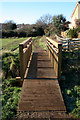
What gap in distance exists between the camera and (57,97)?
155 inches

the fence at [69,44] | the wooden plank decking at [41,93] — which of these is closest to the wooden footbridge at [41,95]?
the wooden plank decking at [41,93]

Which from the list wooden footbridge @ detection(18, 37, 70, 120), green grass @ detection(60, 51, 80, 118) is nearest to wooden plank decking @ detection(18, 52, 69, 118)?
wooden footbridge @ detection(18, 37, 70, 120)

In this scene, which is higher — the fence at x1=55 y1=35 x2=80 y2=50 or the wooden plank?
the fence at x1=55 y1=35 x2=80 y2=50

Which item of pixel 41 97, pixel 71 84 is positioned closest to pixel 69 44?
pixel 71 84

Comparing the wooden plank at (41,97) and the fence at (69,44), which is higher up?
the fence at (69,44)

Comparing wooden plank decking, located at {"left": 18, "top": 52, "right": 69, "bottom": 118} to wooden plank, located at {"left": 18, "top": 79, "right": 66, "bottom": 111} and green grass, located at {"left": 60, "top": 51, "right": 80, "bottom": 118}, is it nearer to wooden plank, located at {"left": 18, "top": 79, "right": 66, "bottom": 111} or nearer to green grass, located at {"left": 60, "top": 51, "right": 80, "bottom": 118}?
wooden plank, located at {"left": 18, "top": 79, "right": 66, "bottom": 111}

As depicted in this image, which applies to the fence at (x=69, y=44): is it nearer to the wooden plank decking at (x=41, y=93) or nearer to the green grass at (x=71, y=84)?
the green grass at (x=71, y=84)

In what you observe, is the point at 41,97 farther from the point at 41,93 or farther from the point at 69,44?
the point at 69,44

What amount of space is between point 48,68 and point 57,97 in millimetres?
Result: 2195

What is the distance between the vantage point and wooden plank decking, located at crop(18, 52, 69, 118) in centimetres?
358

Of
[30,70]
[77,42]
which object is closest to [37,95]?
[30,70]

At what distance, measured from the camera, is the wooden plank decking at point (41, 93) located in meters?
3.58

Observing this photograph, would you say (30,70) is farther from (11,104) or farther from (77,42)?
(77,42)

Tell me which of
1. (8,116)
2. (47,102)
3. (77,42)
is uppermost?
(77,42)
